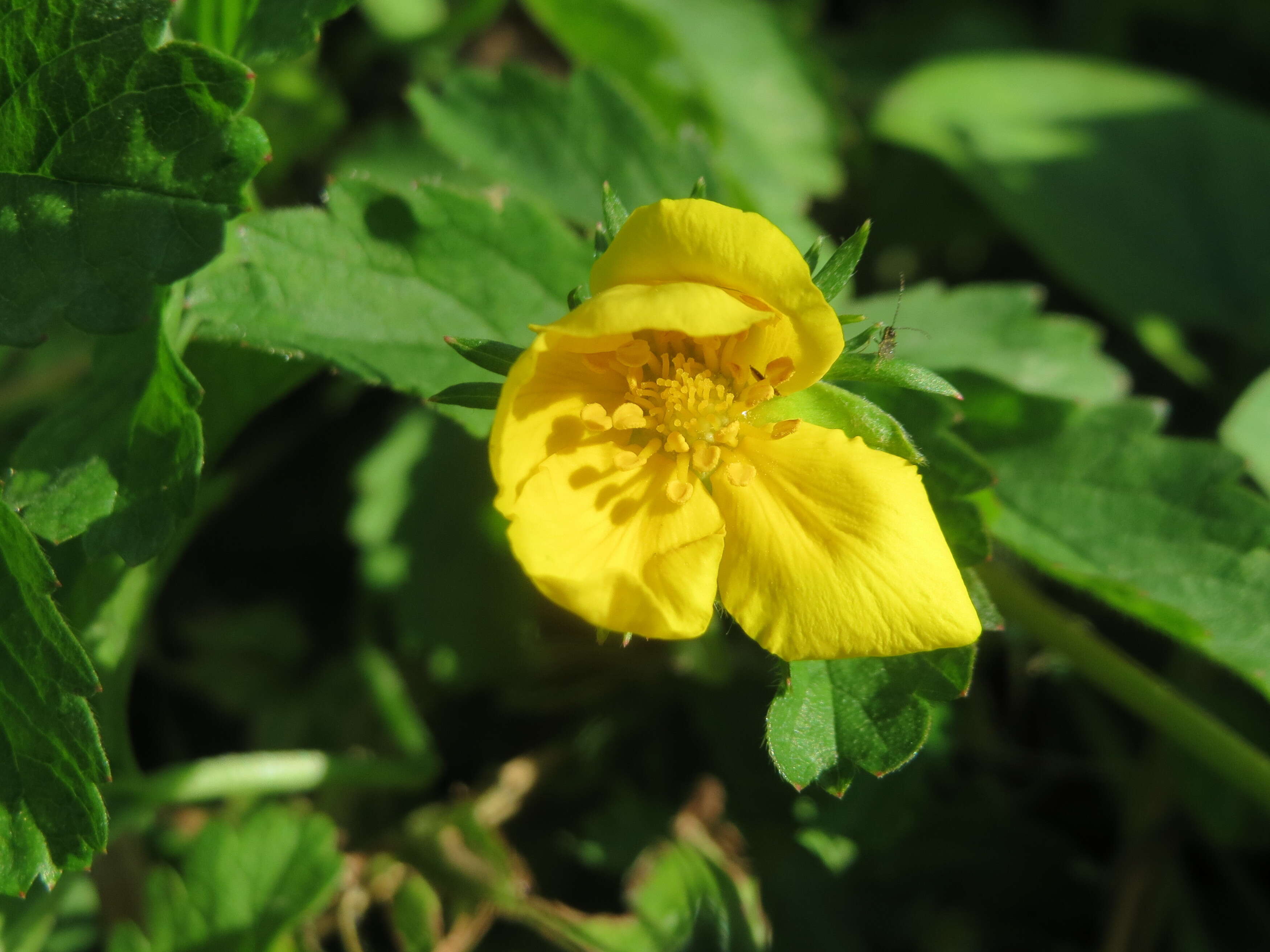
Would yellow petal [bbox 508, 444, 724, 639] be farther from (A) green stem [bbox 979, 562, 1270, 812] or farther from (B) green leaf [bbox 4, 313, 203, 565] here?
(A) green stem [bbox 979, 562, 1270, 812]

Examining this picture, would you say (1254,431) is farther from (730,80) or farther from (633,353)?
(730,80)

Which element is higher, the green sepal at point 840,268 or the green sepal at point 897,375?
the green sepal at point 840,268

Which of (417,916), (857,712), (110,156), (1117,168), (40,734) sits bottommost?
(417,916)

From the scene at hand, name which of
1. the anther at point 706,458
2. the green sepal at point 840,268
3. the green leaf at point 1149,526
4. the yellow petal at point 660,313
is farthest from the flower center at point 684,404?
the green leaf at point 1149,526

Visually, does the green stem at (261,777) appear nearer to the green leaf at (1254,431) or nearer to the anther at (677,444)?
the anther at (677,444)

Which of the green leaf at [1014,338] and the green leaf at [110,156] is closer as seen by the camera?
the green leaf at [110,156]

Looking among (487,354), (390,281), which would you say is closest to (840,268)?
(487,354)

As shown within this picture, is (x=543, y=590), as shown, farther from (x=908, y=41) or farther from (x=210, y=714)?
(x=908, y=41)
